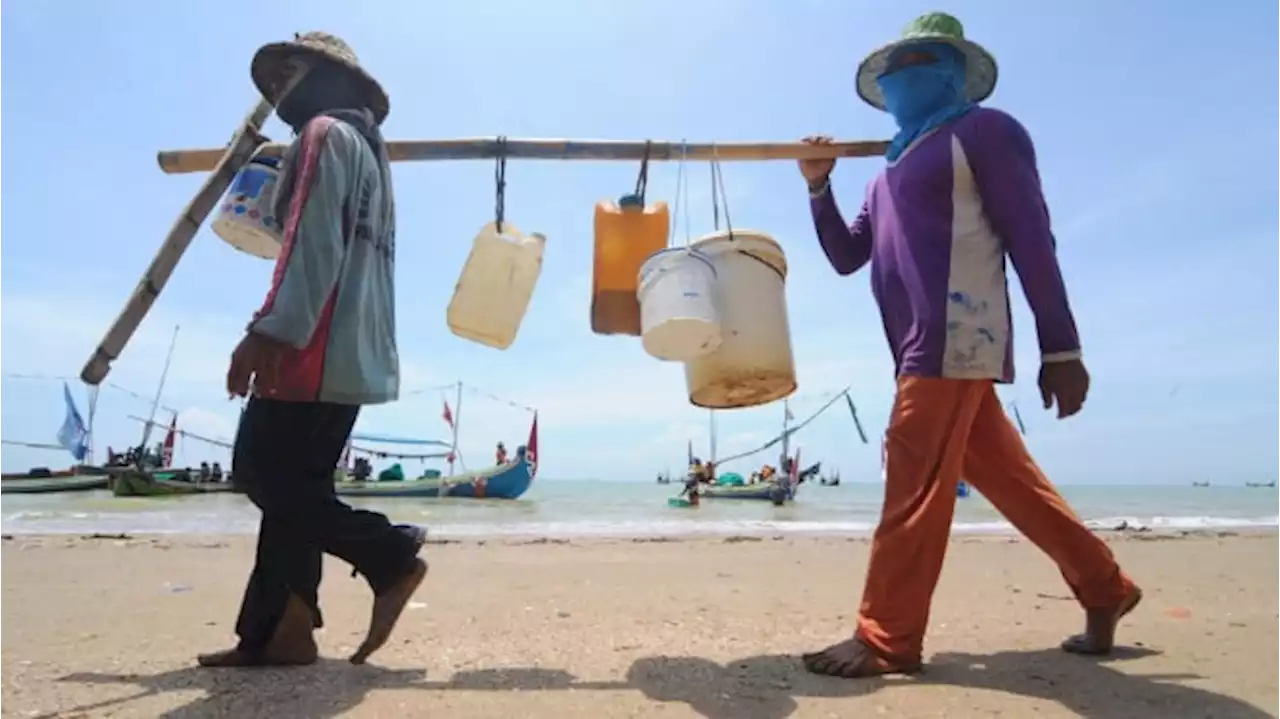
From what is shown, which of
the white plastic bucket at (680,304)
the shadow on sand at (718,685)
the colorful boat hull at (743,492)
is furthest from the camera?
the colorful boat hull at (743,492)

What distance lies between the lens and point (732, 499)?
37938 mm

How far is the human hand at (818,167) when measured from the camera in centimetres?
312

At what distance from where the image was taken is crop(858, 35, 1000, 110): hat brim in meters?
2.58

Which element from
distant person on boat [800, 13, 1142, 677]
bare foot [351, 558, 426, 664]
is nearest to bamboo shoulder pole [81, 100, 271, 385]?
bare foot [351, 558, 426, 664]

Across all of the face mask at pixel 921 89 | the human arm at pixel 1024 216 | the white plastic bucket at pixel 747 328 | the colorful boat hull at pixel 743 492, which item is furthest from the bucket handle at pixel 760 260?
the colorful boat hull at pixel 743 492

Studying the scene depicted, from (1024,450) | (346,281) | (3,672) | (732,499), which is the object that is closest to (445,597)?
(3,672)

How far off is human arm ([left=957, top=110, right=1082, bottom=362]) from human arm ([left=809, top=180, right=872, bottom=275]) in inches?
24.5

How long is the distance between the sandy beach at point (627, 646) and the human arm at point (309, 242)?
93cm

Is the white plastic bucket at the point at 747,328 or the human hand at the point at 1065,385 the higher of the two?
the white plastic bucket at the point at 747,328

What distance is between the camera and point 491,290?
3.05 m

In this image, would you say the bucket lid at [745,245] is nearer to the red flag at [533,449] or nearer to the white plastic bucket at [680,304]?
the white plastic bucket at [680,304]

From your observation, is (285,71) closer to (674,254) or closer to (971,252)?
(674,254)

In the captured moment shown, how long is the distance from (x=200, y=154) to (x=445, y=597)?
2214 millimetres

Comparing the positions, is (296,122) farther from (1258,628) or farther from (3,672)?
(1258,628)
